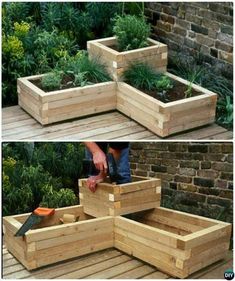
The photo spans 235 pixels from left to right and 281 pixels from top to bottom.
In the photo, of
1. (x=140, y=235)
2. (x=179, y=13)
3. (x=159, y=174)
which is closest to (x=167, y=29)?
(x=179, y=13)

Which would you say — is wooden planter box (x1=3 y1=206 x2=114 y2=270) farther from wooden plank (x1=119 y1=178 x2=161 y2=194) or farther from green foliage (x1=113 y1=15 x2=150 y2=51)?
green foliage (x1=113 y1=15 x2=150 y2=51)

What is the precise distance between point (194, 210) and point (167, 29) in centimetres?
139

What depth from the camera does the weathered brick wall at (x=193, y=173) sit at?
15.0 ft

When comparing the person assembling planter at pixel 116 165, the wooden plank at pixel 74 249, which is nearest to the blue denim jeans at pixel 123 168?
the person assembling planter at pixel 116 165

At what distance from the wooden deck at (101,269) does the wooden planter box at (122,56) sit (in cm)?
127

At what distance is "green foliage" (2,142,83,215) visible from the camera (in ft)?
15.1

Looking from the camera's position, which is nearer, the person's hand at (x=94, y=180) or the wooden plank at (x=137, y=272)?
the wooden plank at (x=137, y=272)

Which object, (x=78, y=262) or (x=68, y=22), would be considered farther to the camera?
(x=68, y=22)

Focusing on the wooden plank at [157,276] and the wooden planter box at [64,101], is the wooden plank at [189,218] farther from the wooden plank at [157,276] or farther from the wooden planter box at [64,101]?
the wooden planter box at [64,101]

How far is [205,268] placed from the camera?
386 centimetres

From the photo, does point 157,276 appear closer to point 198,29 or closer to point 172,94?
point 172,94

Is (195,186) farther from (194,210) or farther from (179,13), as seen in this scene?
(179,13)

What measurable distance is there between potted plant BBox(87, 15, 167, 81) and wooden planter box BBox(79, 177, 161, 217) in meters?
0.79

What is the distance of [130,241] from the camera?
13.1 feet
